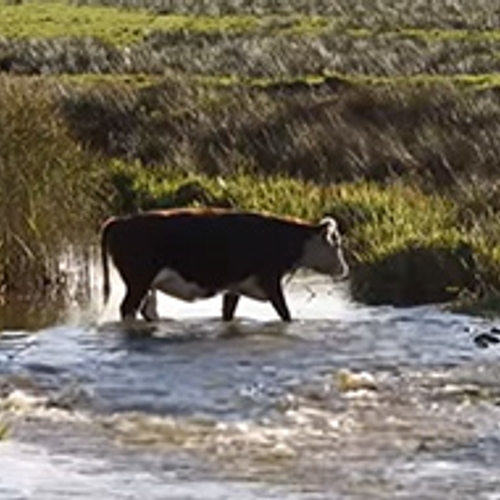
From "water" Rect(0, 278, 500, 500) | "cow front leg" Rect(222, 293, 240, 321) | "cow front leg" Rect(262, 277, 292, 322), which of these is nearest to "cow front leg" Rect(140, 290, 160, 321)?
"water" Rect(0, 278, 500, 500)

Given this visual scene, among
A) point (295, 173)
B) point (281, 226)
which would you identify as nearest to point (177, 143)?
point (295, 173)

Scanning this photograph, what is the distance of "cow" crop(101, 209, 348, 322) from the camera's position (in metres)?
15.9

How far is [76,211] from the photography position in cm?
1830

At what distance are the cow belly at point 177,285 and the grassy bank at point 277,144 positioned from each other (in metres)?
1.97

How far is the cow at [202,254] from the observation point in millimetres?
15945

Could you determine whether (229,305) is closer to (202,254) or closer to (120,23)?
(202,254)

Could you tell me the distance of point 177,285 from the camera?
16.1m

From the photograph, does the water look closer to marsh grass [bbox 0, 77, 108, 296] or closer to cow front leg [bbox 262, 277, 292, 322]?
cow front leg [bbox 262, 277, 292, 322]

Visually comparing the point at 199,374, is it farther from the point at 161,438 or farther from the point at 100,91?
the point at 100,91

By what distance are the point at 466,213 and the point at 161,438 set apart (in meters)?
9.54

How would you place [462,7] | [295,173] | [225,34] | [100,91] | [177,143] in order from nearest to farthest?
[295,173], [177,143], [100,91], [225,34], [462,7]

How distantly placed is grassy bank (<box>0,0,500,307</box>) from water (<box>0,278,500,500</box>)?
4.42 feet

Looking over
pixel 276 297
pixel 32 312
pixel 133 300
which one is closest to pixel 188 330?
pixel 133 300

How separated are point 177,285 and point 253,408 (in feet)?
12.2
